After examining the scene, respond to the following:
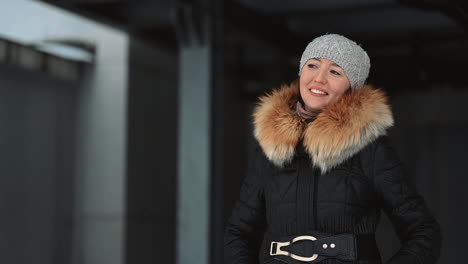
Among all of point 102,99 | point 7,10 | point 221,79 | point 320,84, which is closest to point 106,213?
point 102,99

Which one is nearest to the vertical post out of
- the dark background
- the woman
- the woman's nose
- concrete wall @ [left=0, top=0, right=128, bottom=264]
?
the dark background

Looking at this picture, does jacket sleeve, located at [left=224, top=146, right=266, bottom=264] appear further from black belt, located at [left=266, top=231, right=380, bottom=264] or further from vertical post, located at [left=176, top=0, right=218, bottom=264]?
vertical post, located at [left=176, top=0, right=218, bottom=264]

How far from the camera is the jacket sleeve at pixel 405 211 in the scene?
7.39 ft

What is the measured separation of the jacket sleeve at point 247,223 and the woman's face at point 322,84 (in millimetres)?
238

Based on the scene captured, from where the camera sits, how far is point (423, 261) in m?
2.25

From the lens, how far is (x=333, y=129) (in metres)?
2.35

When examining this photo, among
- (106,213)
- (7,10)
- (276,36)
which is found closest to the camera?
Answer: (7,10)

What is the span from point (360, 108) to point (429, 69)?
6945mm

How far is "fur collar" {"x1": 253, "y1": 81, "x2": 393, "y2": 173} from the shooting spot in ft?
7.66

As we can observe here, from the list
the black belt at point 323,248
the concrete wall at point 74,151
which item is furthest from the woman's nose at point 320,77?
the concrete wall at point 74,151

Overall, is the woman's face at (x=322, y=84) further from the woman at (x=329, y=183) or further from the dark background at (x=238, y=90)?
the dark background at (x=238, y=90)

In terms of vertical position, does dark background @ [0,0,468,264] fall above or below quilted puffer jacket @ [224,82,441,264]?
above

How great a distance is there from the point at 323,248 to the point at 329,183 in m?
0.18

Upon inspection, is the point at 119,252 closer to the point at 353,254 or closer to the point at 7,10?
the point at 7,10
